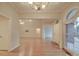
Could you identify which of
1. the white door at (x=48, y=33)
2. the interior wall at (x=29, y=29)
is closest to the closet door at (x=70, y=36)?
the white door at (x=48, y=33)

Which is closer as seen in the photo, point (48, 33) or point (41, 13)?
point (41, 13)

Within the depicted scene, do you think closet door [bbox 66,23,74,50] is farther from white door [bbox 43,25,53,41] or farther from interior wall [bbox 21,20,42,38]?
interior wall [bbox 21,20,42,38]

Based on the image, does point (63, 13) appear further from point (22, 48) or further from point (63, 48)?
point (22, 48)

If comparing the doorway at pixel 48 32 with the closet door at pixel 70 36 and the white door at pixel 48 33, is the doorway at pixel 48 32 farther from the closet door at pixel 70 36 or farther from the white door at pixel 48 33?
the closet door at pixel 70 36

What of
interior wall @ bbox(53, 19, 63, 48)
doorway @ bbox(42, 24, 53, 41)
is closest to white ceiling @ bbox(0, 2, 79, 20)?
interior wall @ bbox(53, 19, 63, 48)

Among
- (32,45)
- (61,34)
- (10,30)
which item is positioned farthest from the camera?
(10,30)

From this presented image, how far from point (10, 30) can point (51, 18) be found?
2.11 meters

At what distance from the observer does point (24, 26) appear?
3492 millimetres

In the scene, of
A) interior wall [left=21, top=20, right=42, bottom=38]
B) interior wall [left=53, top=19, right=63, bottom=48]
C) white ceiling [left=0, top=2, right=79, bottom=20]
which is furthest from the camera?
interior wall [left=21, top=20, right=42, bottom=38]

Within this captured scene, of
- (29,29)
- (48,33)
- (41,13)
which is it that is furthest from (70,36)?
(29,29)

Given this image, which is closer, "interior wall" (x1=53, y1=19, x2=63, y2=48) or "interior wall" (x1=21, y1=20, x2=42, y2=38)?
"interior wall" (x1=53, y1=19, x2=63, y2=48)

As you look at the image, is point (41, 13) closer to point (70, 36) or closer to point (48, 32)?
point (48, 32)

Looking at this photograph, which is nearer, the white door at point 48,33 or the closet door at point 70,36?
A: the closet door at point 70,36

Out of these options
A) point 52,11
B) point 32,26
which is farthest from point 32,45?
point 52,11
